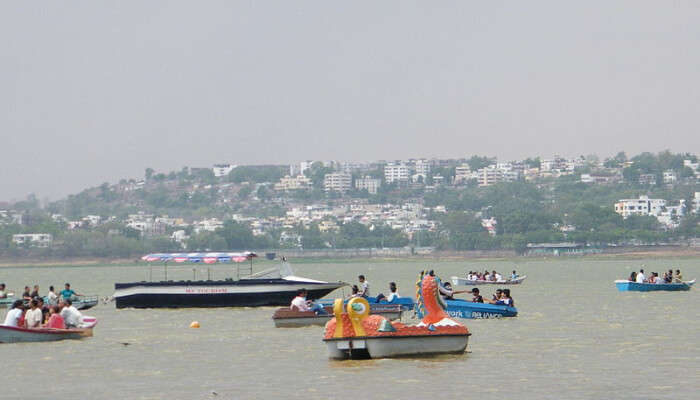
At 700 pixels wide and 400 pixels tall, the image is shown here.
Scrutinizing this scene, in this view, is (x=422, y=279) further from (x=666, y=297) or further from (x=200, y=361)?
(x=666, y=297)

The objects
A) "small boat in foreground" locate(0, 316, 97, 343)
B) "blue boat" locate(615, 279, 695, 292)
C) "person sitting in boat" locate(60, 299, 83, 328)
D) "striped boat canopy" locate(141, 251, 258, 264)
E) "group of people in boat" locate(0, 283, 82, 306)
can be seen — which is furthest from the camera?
"blue boat" locate(615, 279, 695, 292)

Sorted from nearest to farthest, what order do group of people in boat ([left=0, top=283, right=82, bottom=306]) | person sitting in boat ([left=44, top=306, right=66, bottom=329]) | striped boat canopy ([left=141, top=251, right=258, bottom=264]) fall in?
person sitting in boat ([left=44, top=306, right=66, bottom=329])
group of people in boat ([left=0, top=283, right=82, bottom=306])
striped boat canopy ([left=141, top=251, right=258, bottom=264])

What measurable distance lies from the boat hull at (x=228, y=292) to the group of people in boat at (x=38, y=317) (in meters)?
19.2

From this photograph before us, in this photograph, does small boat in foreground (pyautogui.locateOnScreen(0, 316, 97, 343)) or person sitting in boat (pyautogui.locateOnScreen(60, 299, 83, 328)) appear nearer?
small boat in foreground (pyautogui.locateOnScreen(0, 316, 97, 343))

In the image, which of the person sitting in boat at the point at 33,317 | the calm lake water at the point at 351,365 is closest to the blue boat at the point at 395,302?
the calm lake water at the point at 351,365

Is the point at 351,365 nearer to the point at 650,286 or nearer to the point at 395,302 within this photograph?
the point at 395,302

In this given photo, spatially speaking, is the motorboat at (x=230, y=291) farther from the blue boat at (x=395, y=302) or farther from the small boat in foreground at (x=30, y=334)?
→ the small boat in foreground at (x=30, y=334)

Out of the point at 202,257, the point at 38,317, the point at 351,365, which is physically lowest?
the point at 351,365

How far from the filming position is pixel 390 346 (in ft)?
136

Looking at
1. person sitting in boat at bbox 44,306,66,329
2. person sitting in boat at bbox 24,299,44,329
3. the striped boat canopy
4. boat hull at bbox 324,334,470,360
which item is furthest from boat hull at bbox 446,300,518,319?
the striped boat canopy

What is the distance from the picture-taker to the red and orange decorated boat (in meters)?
41.1

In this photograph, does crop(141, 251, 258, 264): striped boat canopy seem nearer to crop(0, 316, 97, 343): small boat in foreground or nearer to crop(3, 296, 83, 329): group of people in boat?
crop(3, 296, 83, 329): group of people in boat

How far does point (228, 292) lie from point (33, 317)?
70.0ft

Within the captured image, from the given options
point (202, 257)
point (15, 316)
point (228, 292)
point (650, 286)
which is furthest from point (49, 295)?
point (650, 286)
